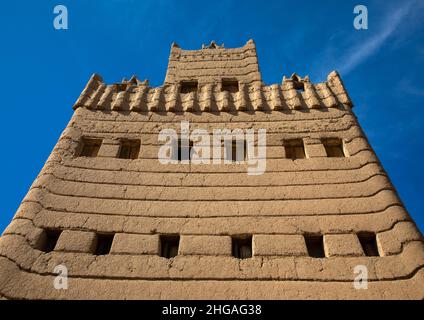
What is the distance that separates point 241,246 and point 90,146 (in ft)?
19.0

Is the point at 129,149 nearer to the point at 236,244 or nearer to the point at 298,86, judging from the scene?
the point at 236,244

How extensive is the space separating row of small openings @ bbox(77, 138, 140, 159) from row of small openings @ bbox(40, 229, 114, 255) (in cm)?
298

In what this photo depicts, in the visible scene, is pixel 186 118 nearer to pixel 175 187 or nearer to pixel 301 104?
pixel 175 187

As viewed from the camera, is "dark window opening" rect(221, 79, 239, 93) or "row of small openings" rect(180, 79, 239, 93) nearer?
"row of small openings" rect(180, 79, 239, 93)

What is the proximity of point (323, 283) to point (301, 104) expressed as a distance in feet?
21.4

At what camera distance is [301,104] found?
36.7ft

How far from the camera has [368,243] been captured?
732 cm

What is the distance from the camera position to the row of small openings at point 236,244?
286 inches

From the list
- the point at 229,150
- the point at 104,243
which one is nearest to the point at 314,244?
the point at 229,150

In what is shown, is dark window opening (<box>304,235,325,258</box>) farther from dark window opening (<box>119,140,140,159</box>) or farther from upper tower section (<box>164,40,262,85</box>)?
upper tower section (<box>164,40,262,85</box>)

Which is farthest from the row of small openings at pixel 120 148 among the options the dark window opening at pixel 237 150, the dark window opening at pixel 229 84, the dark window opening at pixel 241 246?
the dark window opening at pixel 229 84

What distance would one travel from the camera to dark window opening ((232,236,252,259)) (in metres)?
7.38

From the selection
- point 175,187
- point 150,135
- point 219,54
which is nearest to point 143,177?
point 175,187

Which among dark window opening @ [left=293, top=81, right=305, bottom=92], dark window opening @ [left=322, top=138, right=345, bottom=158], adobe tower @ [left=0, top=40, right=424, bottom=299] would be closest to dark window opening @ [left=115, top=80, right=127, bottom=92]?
adobe tower @ [left=0, top=40, right=424, bottom=299]
